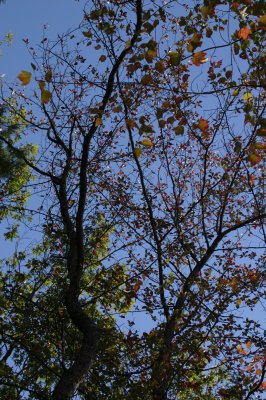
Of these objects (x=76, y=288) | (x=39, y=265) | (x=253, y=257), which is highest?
(x=253, y=257)

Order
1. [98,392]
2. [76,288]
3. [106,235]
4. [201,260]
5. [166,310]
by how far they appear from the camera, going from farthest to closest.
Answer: [106,235] < [201,260] < [166,310] < [98,392] < [76,288]

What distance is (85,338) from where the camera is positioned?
7828 mm

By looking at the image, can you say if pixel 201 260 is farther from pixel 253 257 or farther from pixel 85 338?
pixel 85 338

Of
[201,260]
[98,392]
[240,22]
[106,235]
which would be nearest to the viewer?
[240,22]

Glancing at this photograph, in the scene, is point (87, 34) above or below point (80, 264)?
above

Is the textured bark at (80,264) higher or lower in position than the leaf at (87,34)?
lower

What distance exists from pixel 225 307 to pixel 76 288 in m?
3.02

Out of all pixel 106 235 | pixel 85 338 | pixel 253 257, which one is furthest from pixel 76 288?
pixel 253 257

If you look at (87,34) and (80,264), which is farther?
(87,34)

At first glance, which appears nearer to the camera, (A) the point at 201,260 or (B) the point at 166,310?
(B) the point at 166,310

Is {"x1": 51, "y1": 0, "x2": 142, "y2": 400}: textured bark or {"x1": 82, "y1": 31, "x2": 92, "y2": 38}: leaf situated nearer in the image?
{"x1": 51, "y1": 0, "x2": 142, "y2": 400}: textured bark

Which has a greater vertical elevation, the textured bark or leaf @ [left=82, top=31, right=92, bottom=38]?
leaf @ [left=82, top=31, right=92, bottom=38]

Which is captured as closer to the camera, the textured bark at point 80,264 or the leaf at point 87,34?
the textured bark at point 80,264

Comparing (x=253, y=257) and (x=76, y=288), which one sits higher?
(x=253, y=257)
